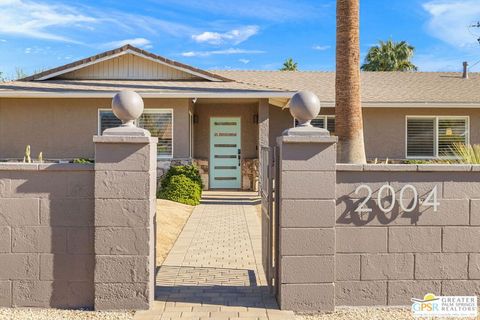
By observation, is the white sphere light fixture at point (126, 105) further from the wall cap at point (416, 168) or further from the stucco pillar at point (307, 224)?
the wall cap at point (416, 168)

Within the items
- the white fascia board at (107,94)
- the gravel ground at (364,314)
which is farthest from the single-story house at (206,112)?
the gravel ground at (364,314)

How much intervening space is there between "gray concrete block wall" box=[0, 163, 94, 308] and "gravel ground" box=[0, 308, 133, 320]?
4.3 inches

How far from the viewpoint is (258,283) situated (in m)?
6.27

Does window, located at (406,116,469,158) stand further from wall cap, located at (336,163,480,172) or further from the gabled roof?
wall cap, located at (336,163,480,172)

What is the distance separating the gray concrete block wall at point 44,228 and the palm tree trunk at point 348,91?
22.3 feet

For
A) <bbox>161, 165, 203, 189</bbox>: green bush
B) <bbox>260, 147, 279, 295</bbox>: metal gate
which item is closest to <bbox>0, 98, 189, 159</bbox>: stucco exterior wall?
<bbox>161, 165, 203, 189</bbox>: green bush

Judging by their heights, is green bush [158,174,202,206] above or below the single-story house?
below

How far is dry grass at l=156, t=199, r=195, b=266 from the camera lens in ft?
27.5

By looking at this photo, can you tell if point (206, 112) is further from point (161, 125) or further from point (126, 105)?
point (126, 105)

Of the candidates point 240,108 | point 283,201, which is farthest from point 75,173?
point 240,108

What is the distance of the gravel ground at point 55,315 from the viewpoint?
4988 millimetres

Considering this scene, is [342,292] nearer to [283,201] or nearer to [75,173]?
[283,201]

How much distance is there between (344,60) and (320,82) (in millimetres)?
9179

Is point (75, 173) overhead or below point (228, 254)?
overhead
